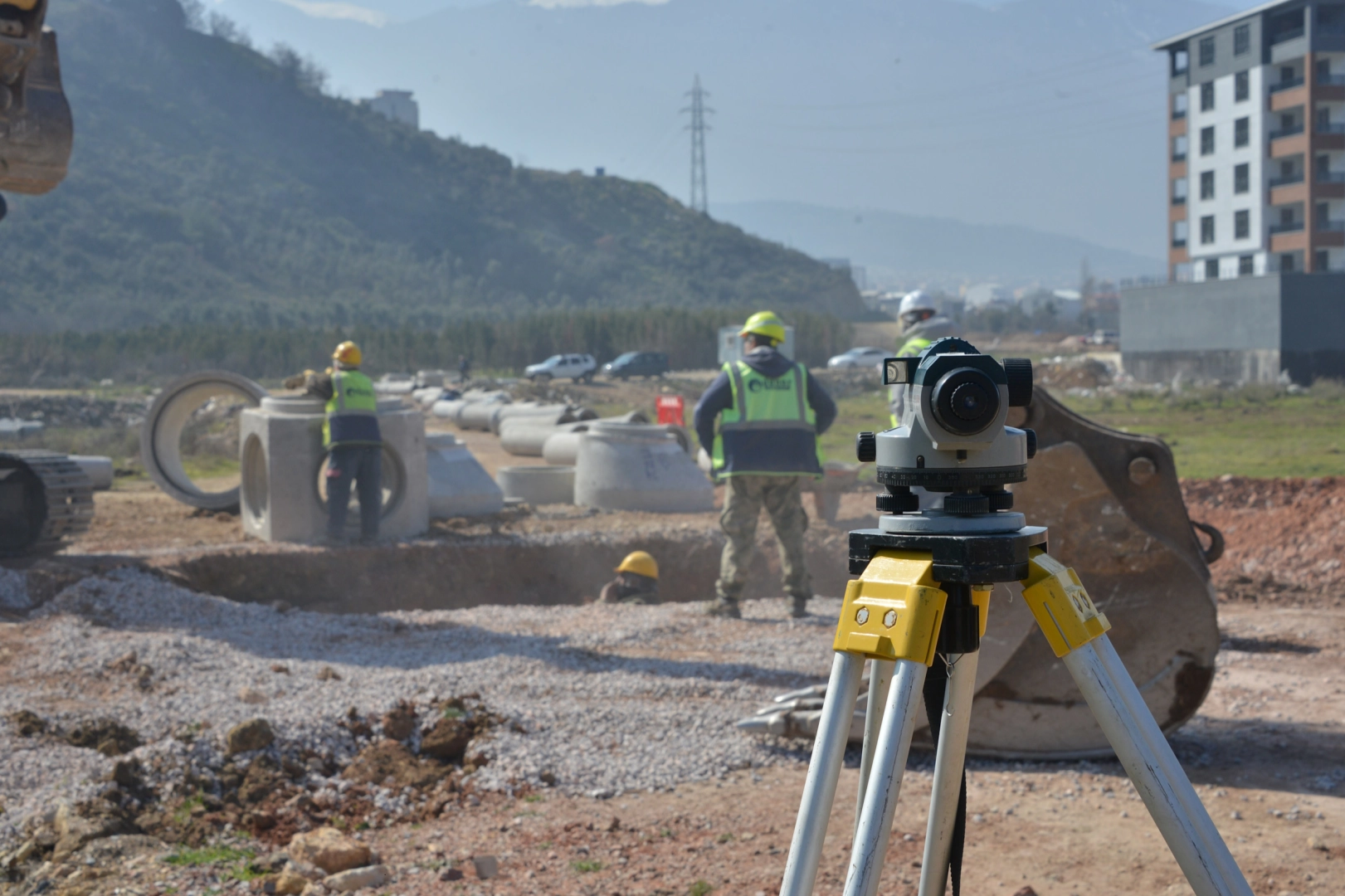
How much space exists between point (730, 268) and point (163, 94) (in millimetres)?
58612

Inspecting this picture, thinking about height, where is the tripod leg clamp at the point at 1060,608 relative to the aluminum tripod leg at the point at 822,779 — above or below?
above

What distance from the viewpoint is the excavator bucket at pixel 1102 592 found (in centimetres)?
472

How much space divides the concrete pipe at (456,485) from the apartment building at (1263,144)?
130 ft

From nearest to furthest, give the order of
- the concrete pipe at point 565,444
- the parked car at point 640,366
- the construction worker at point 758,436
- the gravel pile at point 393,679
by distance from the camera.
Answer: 1. the gravel pile at point 393,679
2. the construction worker at point 758,436
3. the concrete pipe at point 565,444
4. the parked car at point 640,366

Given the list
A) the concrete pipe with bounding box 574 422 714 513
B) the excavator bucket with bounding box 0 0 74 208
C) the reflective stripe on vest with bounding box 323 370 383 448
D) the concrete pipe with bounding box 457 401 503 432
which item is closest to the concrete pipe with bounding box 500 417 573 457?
the concrete pipe with bounding box 457 401 503 432

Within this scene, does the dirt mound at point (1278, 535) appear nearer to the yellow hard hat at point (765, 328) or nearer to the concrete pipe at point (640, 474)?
the yellow hard hat at point (765, 328)

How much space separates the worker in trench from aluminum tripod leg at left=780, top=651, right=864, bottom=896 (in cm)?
953

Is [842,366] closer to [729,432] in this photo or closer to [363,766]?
[729,432]

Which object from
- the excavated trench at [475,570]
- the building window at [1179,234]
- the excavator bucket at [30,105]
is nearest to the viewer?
the excavator bucket at [30,105]

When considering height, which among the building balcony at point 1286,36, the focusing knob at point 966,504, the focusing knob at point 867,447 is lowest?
the focusing knob at point 966,504

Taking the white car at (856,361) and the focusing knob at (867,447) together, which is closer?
the focusing knob at (867,447)

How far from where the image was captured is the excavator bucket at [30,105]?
267 inches

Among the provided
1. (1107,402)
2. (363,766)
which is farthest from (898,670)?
(1107,402)

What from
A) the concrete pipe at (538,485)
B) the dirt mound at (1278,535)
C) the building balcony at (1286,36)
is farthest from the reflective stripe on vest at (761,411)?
the building balcony at (1286,36)
